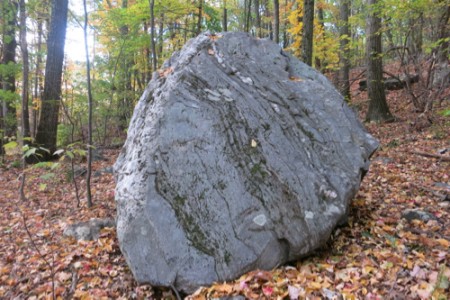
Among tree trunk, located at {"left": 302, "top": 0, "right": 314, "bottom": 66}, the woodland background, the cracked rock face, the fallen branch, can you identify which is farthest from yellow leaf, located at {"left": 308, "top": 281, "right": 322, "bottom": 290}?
tree trunk, located at {"left": 302, "top": 0, "right": 314, "bottom": 66}

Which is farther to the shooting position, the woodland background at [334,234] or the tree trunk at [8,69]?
the tree trunk at [8,69]

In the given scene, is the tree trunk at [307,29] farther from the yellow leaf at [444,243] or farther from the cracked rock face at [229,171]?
the yellow leaf at [444,243]

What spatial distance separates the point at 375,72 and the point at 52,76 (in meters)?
9.37

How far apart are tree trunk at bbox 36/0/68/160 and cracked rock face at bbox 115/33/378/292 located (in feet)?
18.7

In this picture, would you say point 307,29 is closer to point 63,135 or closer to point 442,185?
point 442,185

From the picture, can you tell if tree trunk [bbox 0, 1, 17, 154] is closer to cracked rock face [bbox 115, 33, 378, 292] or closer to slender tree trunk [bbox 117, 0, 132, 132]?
slender tree trunk [bbox 117, 0, 132, 132]

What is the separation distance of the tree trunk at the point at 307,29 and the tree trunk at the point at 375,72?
8.08ft

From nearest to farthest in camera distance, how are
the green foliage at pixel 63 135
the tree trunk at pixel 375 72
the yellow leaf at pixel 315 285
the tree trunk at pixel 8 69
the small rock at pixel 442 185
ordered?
1. the yellow leaf at pixel 315 285
2. the small rock at pixel 442 185
3. the tree trunk at pixel 8 69
4. the tree trunk at pixel 375 72
5. the green foliage at pixel 63 135

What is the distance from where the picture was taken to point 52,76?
835 cm

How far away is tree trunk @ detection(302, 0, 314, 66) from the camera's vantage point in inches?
276

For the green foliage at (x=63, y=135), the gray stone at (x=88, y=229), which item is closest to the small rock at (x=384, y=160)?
the gray stone at (x=88, y=229)

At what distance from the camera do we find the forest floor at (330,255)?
2.64 meters

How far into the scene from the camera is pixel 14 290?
3.24 metres

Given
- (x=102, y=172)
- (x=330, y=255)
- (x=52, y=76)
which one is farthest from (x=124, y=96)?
(x=330, y=255)
